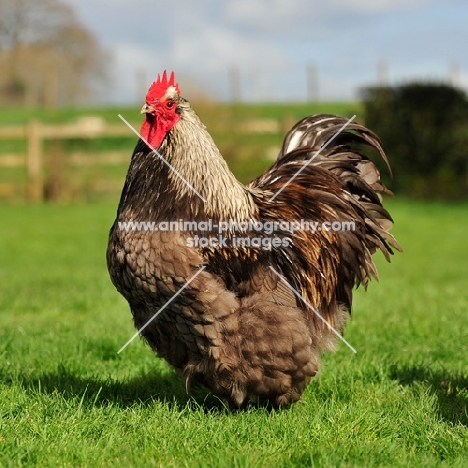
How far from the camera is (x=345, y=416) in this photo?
13.3ft

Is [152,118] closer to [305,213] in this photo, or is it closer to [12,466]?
[305,213]

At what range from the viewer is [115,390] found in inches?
182

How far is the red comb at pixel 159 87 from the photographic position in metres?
4.00

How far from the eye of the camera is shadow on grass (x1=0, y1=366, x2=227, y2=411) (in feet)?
14.3

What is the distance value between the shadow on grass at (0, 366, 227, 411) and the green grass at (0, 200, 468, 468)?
0.01 metres

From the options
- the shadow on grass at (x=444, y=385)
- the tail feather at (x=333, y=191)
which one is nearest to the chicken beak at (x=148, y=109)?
the tail feather at (x=333, y=191)

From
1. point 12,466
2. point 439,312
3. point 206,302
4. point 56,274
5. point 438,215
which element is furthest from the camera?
point 438,215

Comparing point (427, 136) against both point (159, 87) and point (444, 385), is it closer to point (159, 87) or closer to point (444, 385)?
point (444, 385)

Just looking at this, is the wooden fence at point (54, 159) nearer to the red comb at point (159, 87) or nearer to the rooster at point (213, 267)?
the rooster at point (213, 267)

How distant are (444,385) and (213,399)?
1.60 m

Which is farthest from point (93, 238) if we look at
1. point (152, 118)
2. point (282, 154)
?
point (152, 118)

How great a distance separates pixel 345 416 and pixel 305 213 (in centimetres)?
136
